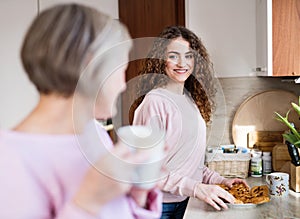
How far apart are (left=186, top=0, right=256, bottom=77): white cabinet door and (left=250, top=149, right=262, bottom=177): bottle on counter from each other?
313mm

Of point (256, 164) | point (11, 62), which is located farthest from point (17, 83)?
point (256, 164)

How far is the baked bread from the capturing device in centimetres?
113

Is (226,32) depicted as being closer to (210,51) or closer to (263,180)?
(210,51)

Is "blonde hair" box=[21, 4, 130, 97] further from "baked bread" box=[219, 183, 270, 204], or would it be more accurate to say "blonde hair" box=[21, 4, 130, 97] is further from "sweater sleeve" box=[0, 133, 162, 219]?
"baked bread" box=[219, 183, 270, 204]

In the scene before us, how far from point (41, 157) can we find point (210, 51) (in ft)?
4.45

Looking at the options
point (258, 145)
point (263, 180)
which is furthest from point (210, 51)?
point (263, 180)

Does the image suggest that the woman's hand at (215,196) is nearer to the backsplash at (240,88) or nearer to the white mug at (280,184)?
the white mug at (280,184)

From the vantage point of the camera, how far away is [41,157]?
35cm

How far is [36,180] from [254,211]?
88 centimetres

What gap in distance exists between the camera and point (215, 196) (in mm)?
1068

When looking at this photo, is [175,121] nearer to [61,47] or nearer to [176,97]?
[176,97]

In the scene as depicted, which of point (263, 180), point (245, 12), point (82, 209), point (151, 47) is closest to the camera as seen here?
point (82, 209)

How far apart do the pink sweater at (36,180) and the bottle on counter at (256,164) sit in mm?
1254

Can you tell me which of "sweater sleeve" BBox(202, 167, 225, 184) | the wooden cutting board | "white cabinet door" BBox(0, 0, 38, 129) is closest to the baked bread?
"sweater sleeve" BBox(202, 167, 225, 184)
